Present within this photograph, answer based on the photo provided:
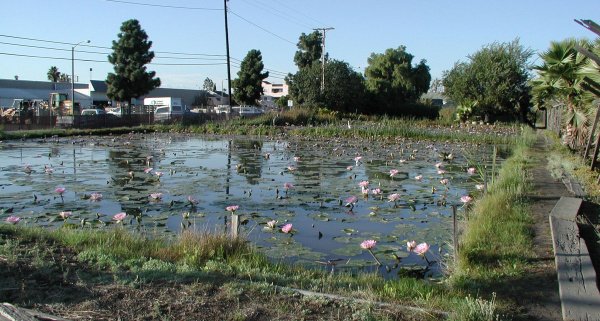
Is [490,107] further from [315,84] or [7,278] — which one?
[7,278]

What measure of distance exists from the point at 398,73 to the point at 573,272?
63.2 m

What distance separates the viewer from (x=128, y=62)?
47.4 m

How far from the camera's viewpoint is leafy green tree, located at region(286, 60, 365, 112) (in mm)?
50812

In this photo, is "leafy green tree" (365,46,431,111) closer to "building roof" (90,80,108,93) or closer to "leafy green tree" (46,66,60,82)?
"building roof" (90,80,108,93)

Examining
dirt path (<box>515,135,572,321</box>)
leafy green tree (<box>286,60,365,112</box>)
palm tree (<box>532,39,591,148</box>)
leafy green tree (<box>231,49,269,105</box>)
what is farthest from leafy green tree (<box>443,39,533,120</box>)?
dirt path (<box>515,135,572,321</box>)

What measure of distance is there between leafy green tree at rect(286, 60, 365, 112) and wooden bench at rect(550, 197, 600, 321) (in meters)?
44.7

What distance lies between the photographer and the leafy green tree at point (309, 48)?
7138cm

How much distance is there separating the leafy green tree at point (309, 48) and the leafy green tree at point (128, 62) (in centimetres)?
2787

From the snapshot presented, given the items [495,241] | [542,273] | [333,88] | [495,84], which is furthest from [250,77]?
[542,273]

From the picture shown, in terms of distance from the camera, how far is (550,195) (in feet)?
28.4

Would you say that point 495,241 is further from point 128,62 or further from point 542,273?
point 128,62

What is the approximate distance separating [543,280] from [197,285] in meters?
2.91

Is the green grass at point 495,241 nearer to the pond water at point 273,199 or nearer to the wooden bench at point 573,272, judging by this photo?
the wooden bench at point 573,272

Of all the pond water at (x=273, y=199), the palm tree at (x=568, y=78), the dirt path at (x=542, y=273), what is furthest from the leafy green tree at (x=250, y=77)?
the dirt path at (x=542, y=273)
